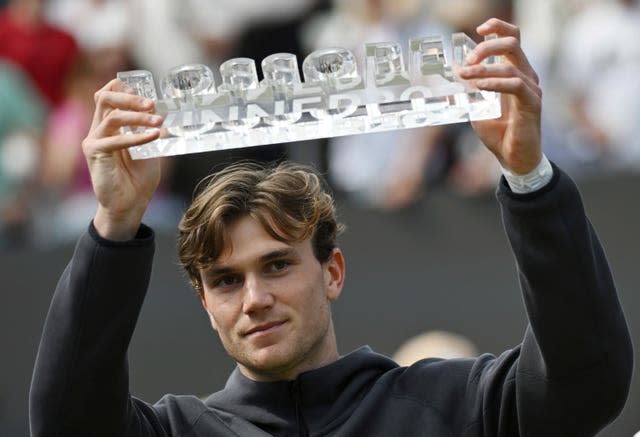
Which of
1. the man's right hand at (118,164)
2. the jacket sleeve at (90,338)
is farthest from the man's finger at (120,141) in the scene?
the jacket sleeve at (90,338)

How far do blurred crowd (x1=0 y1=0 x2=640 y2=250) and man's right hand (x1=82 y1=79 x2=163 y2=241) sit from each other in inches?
119

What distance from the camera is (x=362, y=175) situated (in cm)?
574

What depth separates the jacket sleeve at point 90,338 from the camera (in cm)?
241

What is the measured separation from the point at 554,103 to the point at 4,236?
2.57m

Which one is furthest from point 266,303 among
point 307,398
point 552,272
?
point 552,272

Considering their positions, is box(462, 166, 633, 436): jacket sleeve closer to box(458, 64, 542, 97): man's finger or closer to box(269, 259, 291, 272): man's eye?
box(458, 64, 542, 97): man's finger

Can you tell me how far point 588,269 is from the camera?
2.30 meters

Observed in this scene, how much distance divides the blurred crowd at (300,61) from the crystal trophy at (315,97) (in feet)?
10.1

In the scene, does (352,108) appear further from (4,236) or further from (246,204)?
(4,236)

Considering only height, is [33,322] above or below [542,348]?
below

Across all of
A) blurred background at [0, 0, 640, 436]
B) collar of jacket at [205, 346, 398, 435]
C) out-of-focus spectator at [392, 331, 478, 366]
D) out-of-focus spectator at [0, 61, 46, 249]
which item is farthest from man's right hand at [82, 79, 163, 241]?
out-of-focus spectator at [0, 61, 46, 249]

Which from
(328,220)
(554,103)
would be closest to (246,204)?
(328,220)

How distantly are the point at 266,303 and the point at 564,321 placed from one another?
565 millimetres

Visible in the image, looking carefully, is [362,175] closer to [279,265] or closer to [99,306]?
[279,265]
